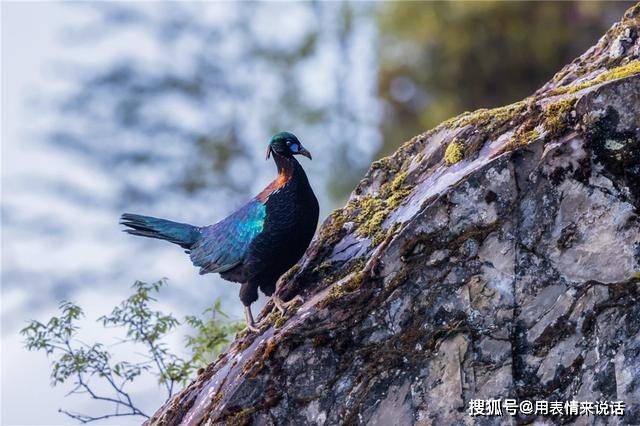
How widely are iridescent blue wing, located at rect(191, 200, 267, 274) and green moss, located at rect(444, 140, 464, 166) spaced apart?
1.18 m

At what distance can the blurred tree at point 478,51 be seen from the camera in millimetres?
21109

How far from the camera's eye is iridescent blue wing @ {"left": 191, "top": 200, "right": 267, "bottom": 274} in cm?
659

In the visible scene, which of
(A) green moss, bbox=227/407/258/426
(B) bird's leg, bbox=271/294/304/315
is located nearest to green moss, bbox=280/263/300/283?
(B) bird's leg, bbox=271/294/304/315

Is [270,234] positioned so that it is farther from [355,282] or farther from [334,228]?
[355,282]

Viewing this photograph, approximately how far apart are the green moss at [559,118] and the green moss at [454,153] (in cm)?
56

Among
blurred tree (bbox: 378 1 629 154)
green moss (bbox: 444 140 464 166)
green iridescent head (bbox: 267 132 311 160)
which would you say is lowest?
green moss (bbox: 444 140 464 166)

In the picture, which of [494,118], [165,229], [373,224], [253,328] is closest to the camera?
[494,118]

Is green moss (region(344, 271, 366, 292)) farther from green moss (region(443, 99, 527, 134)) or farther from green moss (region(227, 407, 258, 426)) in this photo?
green moss (region(443, 99, 527, 134))

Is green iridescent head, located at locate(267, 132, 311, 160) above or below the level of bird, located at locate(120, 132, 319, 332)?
above

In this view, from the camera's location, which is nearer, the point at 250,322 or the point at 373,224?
the point at 373,224

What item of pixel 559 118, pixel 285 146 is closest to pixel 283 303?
pixel 285 146

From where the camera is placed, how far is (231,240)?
6734mm

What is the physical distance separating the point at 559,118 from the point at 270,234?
1.87 meters

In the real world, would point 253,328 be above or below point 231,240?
below
